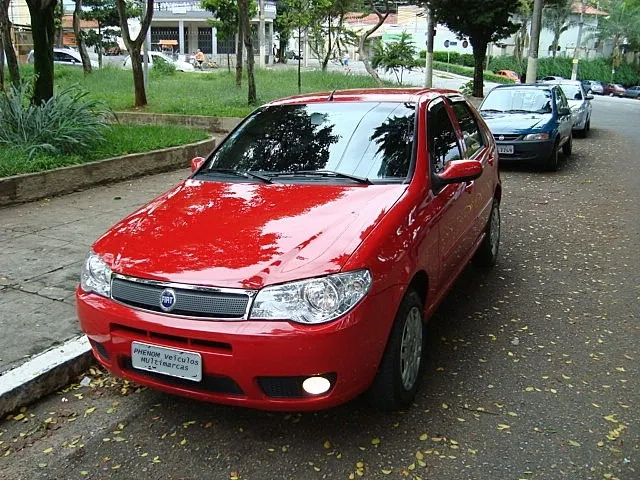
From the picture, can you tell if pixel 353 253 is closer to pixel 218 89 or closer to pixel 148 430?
pixel 148 430

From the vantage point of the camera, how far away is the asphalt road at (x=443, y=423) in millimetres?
3004

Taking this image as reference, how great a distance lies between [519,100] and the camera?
12398 mm

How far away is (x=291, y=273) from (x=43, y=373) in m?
1.72

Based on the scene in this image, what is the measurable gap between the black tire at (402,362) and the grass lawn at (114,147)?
5.79 meters

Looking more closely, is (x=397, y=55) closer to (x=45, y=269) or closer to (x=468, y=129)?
(x=468, y=129)

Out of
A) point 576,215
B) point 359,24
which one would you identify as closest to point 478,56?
point 576,215

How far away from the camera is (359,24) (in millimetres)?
59562

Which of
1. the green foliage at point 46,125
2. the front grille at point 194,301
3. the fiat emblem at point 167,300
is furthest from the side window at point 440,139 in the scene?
the green foliage at point 46,125

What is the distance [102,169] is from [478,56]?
55.0 feet

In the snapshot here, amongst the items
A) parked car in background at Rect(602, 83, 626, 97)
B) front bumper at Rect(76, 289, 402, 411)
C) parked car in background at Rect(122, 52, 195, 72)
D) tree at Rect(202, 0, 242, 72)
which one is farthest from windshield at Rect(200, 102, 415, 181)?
parked car in background at Rect(602, 83, 626, 97)

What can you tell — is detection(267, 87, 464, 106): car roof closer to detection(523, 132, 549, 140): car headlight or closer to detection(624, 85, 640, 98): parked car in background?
detection(523, 132, 549, 140): car headlight

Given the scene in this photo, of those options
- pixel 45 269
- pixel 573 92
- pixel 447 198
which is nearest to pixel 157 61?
pixel 573 92

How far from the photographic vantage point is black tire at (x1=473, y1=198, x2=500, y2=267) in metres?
5.73

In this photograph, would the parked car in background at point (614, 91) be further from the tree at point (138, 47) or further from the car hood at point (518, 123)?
the tree at point (138, 47)
